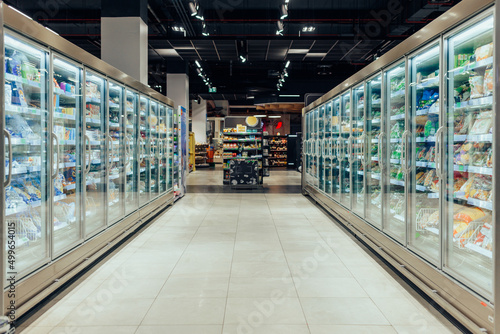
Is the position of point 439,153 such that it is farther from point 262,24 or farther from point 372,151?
point 262,24

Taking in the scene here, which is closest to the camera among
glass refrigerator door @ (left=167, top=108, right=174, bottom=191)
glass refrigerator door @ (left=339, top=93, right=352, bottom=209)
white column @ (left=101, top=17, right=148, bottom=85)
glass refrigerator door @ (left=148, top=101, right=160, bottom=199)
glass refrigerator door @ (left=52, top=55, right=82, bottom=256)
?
glass refrigerator door @ (left=52, top=55, right=82, bottom=256)

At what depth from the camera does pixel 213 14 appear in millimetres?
10961

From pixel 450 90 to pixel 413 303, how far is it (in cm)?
169

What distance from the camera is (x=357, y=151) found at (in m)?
5.90

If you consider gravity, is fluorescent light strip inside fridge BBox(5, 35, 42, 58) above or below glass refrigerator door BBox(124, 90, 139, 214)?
above

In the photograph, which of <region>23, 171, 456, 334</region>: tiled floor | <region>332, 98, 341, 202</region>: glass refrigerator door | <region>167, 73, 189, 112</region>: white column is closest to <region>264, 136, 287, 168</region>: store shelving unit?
<region>167, 73, 189, 112</region>: white column

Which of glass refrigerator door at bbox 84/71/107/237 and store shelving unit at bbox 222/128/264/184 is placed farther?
store shelving unit at bbox 222/128/264/184

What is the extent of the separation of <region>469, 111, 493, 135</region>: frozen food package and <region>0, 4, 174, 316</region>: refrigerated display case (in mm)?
3217

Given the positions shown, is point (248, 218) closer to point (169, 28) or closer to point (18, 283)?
point (18, 283)

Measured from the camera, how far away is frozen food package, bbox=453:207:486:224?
3.18 m

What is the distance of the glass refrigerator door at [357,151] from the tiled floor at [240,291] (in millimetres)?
543

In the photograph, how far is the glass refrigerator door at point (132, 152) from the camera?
604cm

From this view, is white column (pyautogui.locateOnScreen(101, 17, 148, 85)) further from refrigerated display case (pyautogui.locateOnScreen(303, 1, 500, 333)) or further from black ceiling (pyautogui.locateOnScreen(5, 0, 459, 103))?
refrigerated display case (pyautogui.locateOnScreen(303, 1, 500, 333))

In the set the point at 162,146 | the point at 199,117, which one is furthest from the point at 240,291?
the point at 199,117
